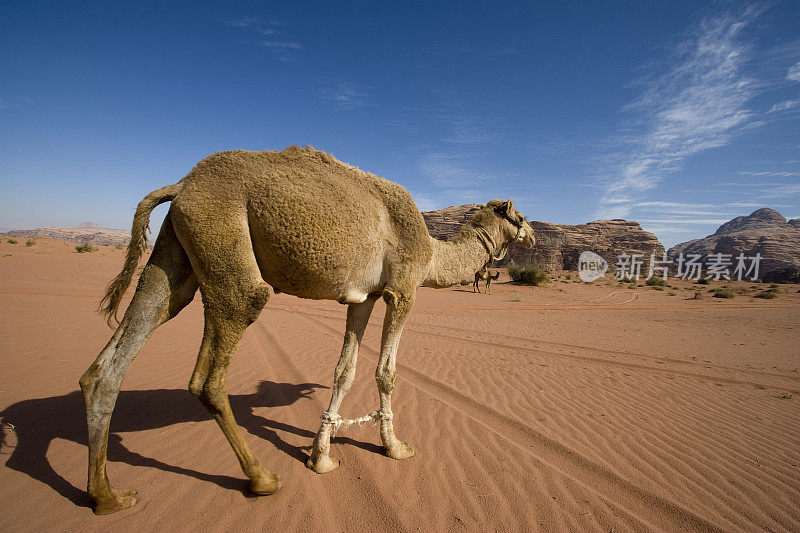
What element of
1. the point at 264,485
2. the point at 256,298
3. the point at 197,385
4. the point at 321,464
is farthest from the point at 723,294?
the point at 197,385

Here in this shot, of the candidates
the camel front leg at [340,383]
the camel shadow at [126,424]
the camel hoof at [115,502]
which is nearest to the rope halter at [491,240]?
the camel front leg at [340,383]

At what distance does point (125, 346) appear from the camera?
2.32 metres

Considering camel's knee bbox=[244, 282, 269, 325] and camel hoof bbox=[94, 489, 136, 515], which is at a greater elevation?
camel's knee bbox=[244, 282, 269, 325]

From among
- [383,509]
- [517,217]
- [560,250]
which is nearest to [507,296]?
[517,217]

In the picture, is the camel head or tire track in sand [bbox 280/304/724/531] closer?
tire track in sand [bbox 280/304/724/531]

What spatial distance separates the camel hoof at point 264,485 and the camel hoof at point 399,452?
3.53 feet

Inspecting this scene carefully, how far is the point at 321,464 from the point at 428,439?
1.23 m

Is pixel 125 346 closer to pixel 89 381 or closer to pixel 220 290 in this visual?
pixel 89 381

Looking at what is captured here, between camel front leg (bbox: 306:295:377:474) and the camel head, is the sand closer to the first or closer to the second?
camel front leg (bbox: 306:295:377:474)

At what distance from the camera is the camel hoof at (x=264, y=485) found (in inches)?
102

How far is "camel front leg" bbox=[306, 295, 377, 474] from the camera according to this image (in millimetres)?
3033

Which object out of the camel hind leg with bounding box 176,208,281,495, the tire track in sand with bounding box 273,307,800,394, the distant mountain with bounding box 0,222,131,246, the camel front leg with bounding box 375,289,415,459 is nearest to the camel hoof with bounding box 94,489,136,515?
the camel hind leg with bounding box 176,208,281,495

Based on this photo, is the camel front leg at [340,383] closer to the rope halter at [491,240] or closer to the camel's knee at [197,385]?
the camel's knee at [197,385]

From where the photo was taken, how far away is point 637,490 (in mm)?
3031
